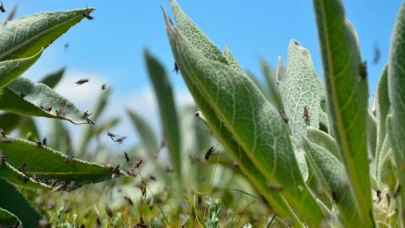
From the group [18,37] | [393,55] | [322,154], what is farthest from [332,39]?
[18,37]

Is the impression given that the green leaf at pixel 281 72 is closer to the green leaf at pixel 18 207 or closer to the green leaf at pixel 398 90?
the green leaf at pixel 398 90

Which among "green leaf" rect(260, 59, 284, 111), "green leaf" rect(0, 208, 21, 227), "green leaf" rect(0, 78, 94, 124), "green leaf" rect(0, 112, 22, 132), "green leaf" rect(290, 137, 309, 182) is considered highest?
"green leaf" rect(290, 137, 309, 182)

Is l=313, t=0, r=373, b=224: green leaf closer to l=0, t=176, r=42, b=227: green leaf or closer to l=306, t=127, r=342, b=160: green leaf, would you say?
l=306, t=127, r=342, b=160: green leaf

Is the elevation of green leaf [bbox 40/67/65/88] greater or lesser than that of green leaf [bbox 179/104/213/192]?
greater

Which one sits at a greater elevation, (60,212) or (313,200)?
(313,200)

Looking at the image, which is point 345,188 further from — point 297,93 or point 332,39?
point 297,93

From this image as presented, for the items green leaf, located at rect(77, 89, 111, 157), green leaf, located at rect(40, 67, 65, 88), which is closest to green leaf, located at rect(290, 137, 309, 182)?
green leaf, located at rect(40, 67, 65, 88)

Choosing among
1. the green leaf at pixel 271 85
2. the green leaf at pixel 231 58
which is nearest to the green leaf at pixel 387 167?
the green leaf at pixel 231 58
